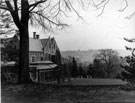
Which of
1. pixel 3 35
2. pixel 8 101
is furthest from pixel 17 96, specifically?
pixel 3 35

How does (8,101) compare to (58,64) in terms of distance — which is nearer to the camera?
(8,101)

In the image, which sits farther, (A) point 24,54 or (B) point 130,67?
(A) point 24,54

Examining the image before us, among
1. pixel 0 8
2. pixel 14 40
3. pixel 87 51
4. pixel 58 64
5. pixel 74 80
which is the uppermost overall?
pixel 0 8

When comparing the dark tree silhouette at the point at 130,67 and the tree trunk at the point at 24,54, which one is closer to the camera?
the dark tree silhouette at the point at 130,67

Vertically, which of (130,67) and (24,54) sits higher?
(24,54)

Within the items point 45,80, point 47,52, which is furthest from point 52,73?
point 47,52

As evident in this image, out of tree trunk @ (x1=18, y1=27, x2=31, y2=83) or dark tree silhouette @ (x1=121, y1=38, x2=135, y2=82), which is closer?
dark tree silhouette @ (x1=121, y1=38, x2=135, y2=82)

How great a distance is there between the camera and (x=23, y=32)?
6.07 meters

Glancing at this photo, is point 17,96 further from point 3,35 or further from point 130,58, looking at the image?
point 3,35

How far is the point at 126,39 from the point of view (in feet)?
16.3

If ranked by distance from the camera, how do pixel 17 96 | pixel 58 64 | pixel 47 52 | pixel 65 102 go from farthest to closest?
pixel 47 52 → pixel 58 64 → pixel 17 96 → pixel 65 102

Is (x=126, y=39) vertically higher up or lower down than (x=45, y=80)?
higher up

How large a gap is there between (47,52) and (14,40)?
1.91m

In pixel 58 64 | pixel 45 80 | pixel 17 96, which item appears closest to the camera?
pixel 17 96
